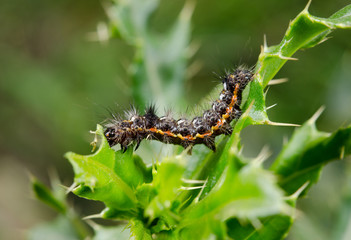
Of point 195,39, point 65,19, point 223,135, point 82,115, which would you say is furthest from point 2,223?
point 223,135

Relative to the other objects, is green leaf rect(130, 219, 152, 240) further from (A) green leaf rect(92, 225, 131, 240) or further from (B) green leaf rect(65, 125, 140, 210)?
(A) green leaf rect(92, 225, 131, 240)

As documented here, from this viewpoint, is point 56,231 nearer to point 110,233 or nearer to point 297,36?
point 110,233

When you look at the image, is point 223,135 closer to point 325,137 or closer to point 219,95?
point 219,95

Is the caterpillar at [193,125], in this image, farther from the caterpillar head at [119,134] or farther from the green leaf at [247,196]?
the green leaf at [247,196]

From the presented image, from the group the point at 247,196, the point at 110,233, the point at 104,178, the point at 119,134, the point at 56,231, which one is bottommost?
the point at 247,196

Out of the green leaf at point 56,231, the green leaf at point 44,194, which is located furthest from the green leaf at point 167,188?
the green leaf at point 56,231

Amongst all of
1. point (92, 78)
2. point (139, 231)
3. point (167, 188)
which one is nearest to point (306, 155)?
point (167, 188)
